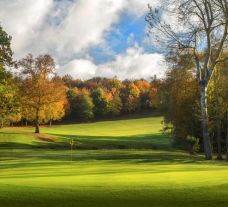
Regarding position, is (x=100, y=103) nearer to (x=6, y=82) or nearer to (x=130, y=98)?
(x=130, y=98)

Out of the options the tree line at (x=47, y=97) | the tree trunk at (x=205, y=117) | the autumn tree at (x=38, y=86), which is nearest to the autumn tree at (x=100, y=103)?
the tree line at (x=47, y=97)

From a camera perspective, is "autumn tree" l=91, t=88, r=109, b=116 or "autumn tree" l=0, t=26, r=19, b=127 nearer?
"autumn tree" l=0, t=26, r=19, b=127

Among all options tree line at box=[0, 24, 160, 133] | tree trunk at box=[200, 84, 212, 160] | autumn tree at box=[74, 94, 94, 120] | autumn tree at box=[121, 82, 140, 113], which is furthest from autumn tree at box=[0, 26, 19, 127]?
autumn tree at box=[121, 82, 140, 113]

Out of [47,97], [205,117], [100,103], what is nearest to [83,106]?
[100,103]

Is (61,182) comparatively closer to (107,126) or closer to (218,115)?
(218,115)

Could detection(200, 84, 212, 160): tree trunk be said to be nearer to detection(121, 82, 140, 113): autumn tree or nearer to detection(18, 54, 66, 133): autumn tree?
detection(18, 54, 66, 133): autumn tree

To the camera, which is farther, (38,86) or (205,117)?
(38,86)

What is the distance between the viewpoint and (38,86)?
69.6 meters

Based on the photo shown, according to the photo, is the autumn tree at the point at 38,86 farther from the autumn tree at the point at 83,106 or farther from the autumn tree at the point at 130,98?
the autumn tree at the point at 130,98

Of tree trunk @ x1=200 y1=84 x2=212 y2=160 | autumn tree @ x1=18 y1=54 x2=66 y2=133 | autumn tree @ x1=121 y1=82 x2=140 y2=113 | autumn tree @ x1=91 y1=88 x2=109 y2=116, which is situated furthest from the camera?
autumn tree @ x1=121 y1=82 x2=140 y2=113

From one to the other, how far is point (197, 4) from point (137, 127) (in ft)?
282

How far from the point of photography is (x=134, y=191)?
1209 cm

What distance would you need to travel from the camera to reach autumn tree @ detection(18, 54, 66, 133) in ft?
228

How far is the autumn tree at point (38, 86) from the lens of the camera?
2734 inches
